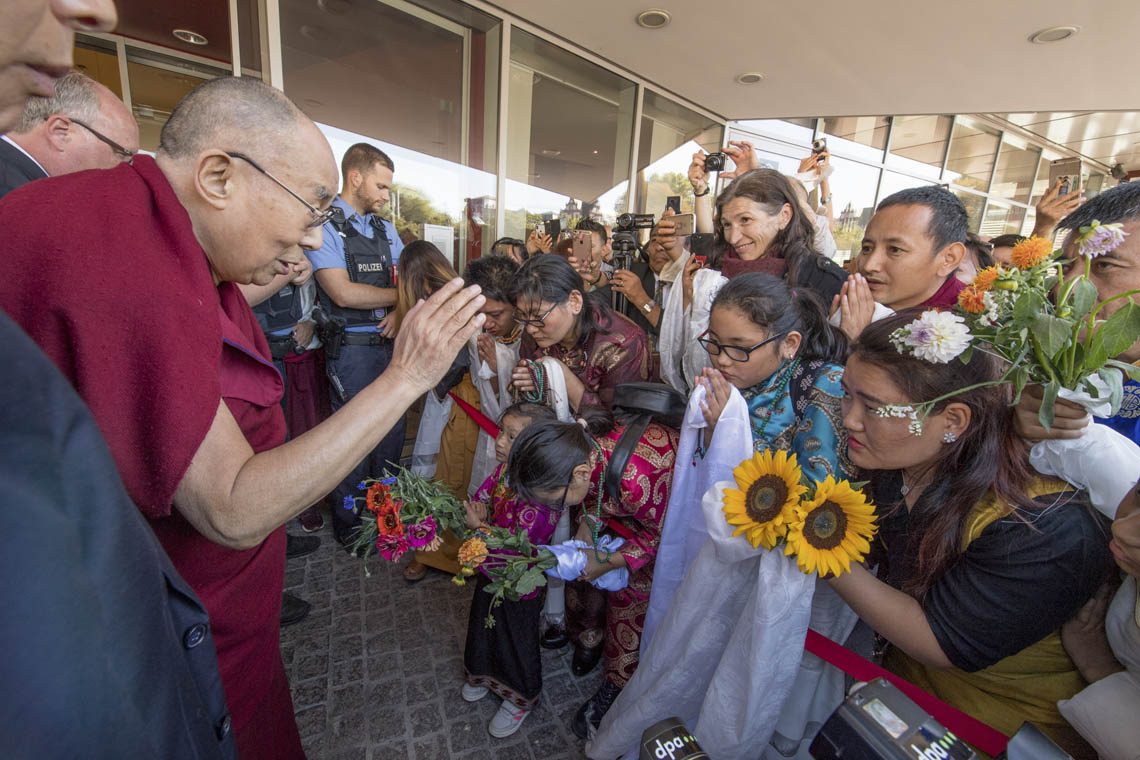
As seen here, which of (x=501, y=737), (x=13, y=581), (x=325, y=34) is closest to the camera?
(x=13, y=581)

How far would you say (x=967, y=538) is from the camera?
3.67ft

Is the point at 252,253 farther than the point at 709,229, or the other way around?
the point at 709,229

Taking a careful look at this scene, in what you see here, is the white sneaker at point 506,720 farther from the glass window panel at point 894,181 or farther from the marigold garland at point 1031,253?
the glass window panel at point 894,181

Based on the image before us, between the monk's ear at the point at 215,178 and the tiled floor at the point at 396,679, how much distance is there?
2.08 meters

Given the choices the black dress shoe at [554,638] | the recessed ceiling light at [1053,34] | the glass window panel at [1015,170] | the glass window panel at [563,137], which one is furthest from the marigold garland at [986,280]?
the glass window panel at [1015,170]

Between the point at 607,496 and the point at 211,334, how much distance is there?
1440 millimetres

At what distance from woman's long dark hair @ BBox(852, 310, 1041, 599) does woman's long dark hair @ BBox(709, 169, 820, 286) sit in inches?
50.2

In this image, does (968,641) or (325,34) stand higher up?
(325,34)

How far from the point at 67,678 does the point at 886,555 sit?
1711 millimetres

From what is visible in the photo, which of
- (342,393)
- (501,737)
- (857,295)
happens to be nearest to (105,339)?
(501,737)

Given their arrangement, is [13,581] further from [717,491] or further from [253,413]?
[717,491]

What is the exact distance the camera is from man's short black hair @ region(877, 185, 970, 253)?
6.13 feet

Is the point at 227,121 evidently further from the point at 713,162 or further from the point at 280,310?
the point at 713,162

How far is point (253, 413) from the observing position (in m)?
1.14
